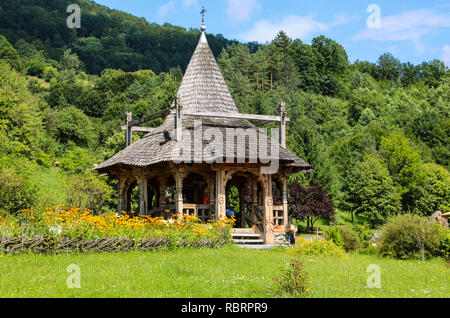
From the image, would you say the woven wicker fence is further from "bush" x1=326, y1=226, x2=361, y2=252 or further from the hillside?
the hillside

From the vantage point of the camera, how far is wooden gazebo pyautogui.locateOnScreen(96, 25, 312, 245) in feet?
53.0

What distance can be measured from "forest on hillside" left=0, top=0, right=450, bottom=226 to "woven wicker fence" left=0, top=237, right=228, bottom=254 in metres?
11.3

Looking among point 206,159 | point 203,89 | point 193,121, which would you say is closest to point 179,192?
point 206,159

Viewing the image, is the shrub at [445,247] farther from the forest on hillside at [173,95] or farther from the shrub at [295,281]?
the forest on hillside at [173,95]

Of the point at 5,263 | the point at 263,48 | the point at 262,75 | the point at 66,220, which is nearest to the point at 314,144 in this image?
the point at 66,220

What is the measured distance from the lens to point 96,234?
1192 cm

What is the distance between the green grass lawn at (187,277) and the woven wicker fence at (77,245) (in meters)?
0.36

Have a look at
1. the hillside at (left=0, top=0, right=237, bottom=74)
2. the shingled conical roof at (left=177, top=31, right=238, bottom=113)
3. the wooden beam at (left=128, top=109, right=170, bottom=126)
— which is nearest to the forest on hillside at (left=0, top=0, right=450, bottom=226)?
the hillside at (left=0, top=0, right=237, bottom=74)

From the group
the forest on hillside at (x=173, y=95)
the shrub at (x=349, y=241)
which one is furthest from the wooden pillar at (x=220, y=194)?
the forest on hillside at (x=173, y=95)

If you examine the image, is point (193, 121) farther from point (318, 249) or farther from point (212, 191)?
point (318, 249)

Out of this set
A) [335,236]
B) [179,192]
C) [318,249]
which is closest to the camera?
[318,249]

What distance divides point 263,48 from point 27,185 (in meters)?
69.0

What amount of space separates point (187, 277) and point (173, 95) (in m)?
31.8

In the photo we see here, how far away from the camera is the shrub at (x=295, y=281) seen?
745 centimetres
